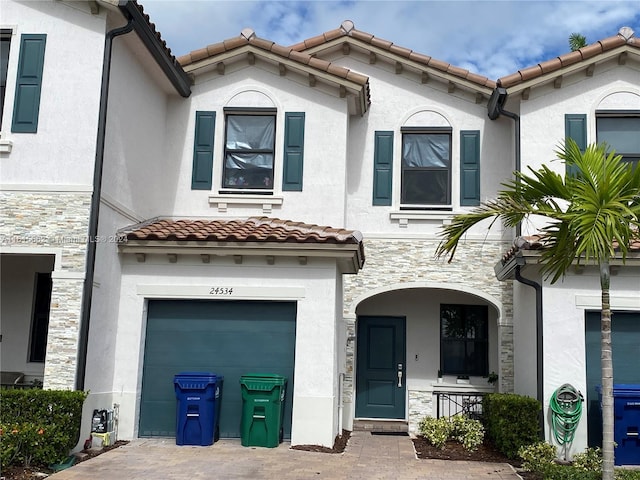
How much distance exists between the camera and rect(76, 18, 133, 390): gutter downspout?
10.2m

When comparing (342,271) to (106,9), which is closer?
(106,9)

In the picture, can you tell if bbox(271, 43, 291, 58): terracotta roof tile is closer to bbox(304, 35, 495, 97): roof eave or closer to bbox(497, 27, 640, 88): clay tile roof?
bbox(304, 35, 495, 97): roof eave

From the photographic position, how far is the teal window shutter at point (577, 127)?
13.5m

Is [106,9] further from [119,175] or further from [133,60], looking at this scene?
[119,175]

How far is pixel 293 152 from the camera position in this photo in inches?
550

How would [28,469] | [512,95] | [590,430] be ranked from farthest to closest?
[512,95]
[590,430]
[28,469]

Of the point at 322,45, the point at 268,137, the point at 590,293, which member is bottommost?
the point at 590,293

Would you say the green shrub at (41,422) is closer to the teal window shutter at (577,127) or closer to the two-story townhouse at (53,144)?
the two-story townhouse at (53,144)

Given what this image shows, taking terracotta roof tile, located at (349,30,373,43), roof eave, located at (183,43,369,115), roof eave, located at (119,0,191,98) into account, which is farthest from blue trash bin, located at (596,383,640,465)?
roof eave, located at (119,0,191,98)

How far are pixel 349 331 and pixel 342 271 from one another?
2.33m

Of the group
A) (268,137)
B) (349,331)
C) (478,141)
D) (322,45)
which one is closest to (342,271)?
(349,331)

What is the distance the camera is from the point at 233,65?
1448 cm

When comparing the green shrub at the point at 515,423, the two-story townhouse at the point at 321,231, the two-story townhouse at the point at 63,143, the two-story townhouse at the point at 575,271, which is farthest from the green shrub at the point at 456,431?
the two-story townhouse at the point at 63,143

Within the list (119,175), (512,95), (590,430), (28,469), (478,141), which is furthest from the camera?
(478,141)
